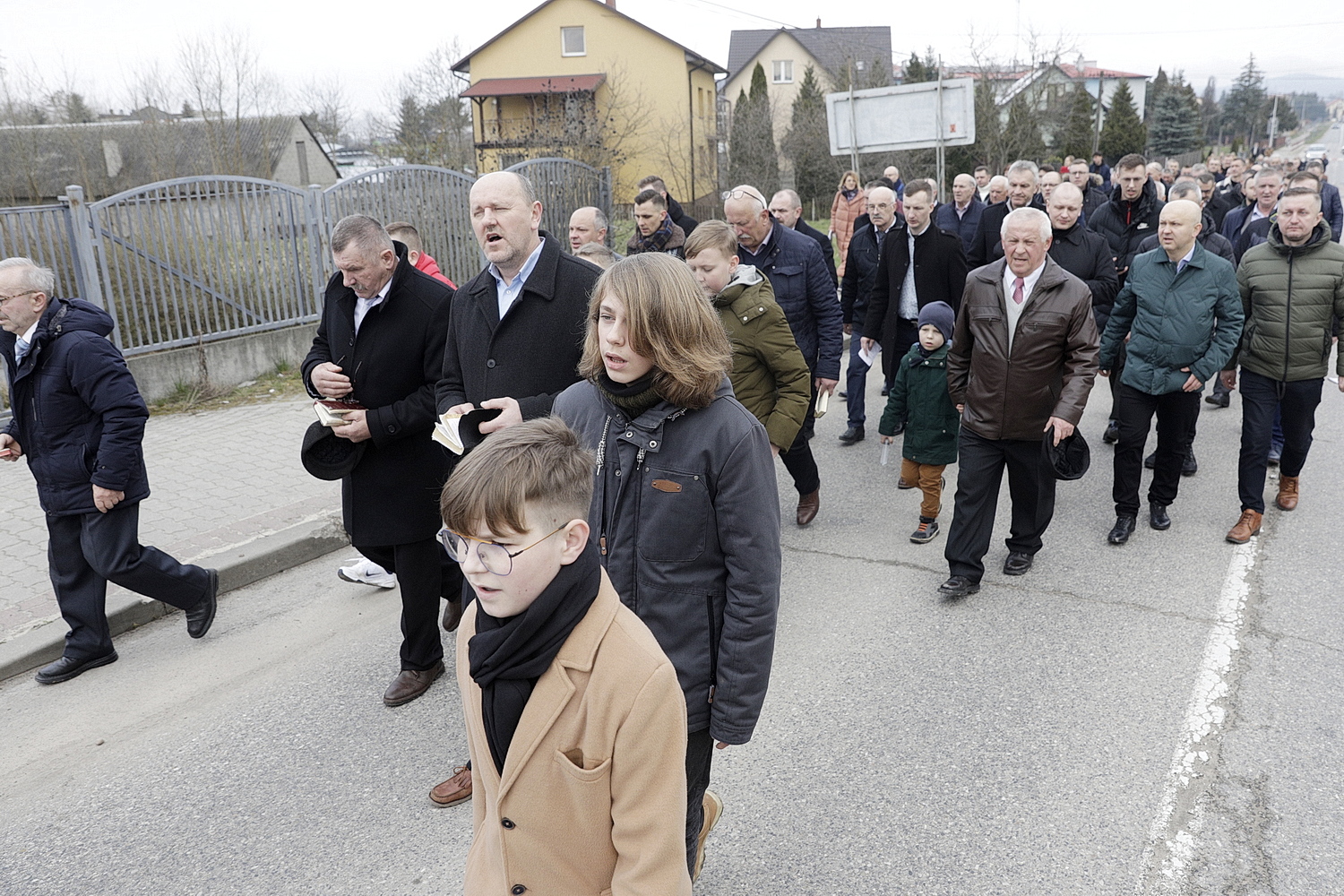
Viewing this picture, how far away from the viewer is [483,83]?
1719 inches

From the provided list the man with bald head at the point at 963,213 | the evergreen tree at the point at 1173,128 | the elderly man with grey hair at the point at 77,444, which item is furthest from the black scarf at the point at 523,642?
the evergreen tree at the point at 1173,128

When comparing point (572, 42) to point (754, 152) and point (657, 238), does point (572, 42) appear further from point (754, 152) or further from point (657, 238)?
point (657, 238)

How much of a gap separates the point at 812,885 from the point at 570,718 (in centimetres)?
164

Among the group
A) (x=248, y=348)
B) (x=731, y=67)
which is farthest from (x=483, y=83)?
(x=248, y=348)

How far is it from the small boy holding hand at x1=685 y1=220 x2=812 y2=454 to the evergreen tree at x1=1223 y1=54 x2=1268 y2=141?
10878cm

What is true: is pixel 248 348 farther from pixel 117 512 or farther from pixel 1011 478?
pixel 1011 478

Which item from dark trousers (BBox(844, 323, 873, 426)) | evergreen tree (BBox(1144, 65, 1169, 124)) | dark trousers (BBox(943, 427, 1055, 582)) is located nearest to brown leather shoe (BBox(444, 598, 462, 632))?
dark trousers (BBox(943, 427, 1055, 582))

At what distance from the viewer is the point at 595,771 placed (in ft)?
5.87

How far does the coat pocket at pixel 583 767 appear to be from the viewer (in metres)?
1.79

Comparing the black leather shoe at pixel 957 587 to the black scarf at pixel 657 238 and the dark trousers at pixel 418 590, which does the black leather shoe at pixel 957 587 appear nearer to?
the dark trousers at pixel 418 590

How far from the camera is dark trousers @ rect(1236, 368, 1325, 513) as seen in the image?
5.91m

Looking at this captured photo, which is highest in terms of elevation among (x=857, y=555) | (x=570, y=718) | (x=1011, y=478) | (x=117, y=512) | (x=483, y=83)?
(x=483, y=83)

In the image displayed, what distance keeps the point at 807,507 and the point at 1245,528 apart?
2593 mm

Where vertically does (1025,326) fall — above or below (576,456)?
below
